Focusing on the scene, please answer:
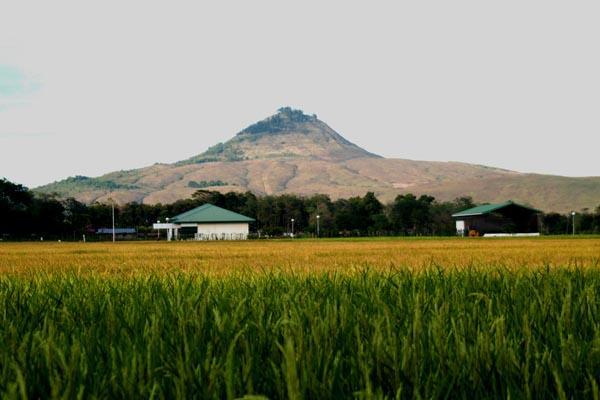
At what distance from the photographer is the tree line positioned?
91.2 meters

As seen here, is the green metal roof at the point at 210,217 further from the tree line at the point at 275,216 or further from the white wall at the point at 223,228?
the tree line at the point at 275,216

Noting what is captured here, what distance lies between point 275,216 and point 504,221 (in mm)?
48569

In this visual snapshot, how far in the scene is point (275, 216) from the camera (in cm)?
12825

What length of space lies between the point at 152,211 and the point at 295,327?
130m

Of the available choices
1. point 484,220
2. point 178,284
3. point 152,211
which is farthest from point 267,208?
point 178,284

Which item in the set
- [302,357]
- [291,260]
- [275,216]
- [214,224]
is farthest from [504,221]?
[302,357]

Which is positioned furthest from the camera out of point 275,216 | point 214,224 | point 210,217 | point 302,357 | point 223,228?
point 275,216

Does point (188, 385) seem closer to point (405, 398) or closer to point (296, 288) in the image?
point (405, 398)

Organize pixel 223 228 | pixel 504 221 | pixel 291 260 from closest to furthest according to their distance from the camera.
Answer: pixel 291 260
pixel 504 221
pixel 223 228

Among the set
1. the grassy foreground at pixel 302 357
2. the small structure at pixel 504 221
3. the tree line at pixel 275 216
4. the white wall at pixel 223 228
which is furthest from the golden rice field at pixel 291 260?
the white wall at pixel 223 228

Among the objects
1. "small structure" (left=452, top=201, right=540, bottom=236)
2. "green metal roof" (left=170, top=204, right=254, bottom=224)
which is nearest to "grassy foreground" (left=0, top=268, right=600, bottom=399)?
"small structure" (left=452, top=201, right=540, bottom=236)

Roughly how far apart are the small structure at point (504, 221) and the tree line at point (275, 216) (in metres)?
3.62

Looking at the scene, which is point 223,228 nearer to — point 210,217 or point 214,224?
point 214,224

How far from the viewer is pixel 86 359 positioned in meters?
2.04
